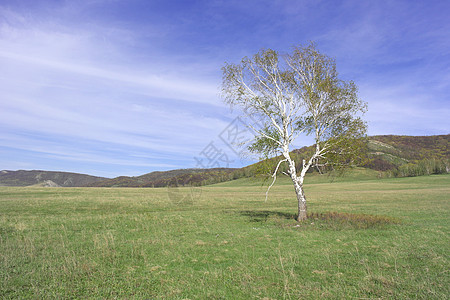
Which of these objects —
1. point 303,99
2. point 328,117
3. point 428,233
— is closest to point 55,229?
point 303,99

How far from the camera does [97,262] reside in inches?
407

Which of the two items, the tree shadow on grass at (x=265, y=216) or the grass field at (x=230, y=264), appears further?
the tree shadow on grass at (x=265, y=216)

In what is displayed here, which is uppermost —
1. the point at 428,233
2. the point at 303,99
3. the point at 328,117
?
the point at 303,99

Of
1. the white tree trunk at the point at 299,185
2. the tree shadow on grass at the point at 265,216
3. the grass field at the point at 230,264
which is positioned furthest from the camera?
the tree shadow on grass at the point at 265,216

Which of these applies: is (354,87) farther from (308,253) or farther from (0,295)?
(0,295)

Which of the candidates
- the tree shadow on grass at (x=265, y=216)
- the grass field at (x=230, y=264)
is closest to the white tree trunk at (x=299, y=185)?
the tree shadow on grass at (x=265, y=216)

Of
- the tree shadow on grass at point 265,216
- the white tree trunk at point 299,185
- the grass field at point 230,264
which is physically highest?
the white tree trunk at point 299,185

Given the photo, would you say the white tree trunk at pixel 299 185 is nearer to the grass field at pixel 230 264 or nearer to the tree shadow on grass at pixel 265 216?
the tree shadow on grass at pixel 265 216

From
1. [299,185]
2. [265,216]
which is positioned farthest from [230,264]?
[265,216]

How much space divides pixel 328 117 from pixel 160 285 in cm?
1804

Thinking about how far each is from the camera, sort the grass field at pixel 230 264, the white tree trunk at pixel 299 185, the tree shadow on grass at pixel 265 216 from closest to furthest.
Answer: the grass field at pixel 230 264 → the white tree trunk at pixel 299 185 → the tree shadow on grass at pixel 265 216

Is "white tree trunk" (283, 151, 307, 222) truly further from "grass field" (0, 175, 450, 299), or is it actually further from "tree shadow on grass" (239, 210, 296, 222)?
"grass field" (0, 175, 450, 299)

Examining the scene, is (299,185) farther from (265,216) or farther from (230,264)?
(230,264)

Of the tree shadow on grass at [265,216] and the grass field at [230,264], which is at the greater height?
the grass field at [230,264]
